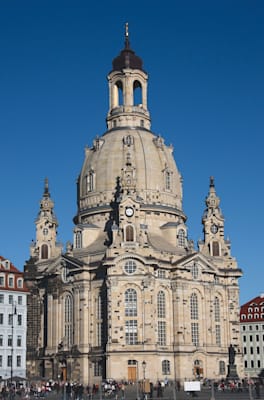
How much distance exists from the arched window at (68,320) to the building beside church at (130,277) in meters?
0.17

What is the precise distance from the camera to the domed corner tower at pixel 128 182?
111562mm

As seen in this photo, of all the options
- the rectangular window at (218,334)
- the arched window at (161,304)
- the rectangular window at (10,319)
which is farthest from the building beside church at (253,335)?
the rectangular window at (10,319)

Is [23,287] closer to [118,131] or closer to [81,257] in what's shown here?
[81,257]

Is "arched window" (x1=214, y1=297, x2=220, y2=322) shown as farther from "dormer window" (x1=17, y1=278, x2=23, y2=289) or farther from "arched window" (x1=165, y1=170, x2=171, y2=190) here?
"dormer window" (x1=17, y1=278, x2=23, y2=289)

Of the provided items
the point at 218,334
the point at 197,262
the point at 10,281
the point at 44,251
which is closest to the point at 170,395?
the point at 10,281

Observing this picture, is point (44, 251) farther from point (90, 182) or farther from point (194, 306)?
point (194, 306)

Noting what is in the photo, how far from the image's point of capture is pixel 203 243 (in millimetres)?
119938

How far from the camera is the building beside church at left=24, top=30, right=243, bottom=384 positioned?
3969 inches

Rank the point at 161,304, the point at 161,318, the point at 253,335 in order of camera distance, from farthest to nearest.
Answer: the point at 253,335, the point at 161,304, the point at 161,318

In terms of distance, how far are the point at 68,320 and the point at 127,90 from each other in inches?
1648

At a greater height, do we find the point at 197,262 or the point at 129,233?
the point at 129,233

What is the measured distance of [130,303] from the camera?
101000mm

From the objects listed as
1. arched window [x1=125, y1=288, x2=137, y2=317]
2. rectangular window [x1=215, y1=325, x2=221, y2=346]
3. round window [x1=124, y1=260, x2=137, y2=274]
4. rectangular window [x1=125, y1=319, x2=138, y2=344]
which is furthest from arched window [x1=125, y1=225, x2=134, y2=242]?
rectangular window [x1=215, y1=325, x2=221, y2=346]

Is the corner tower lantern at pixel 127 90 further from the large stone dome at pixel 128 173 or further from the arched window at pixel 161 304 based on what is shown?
the arched window at pixel 161 304
